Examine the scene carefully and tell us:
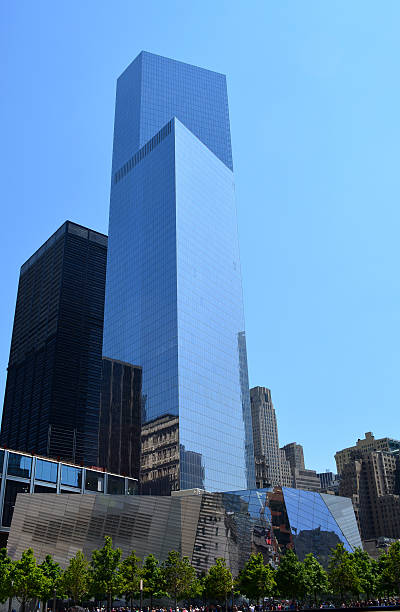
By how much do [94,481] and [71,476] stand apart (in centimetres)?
667

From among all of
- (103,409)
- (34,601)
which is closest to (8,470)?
(34,601)

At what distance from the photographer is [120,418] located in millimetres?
179625

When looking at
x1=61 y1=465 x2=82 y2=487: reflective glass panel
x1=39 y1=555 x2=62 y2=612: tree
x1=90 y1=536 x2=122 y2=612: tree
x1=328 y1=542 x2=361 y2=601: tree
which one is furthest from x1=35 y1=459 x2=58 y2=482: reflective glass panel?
x1=328 y1=542 x2=361 y2=601: tree

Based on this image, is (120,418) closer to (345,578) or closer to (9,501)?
(9,501)

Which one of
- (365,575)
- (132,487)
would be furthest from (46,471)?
(365,575)

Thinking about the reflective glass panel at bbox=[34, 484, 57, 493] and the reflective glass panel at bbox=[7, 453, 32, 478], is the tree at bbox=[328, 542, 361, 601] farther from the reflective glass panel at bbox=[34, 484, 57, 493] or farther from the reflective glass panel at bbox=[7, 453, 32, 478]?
the reflective glass panel at bbox=[7, 453, 32, 478]

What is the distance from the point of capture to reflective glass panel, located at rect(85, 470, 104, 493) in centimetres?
13062

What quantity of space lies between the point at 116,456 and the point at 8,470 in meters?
67.0

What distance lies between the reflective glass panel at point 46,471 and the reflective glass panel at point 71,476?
248 centimetres

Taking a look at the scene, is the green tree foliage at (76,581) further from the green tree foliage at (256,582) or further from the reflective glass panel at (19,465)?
the reflective glass panel at (19,465)

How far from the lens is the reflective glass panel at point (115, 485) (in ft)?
446

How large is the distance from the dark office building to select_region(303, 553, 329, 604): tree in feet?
297

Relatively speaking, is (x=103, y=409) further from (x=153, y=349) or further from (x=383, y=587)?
(x=383, y=587)

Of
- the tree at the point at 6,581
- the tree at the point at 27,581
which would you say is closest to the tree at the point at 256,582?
the tree at the point at 27,581
